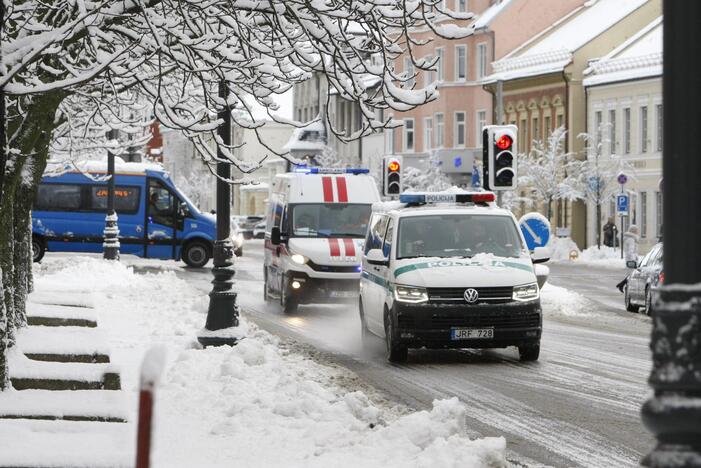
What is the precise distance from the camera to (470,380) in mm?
14883

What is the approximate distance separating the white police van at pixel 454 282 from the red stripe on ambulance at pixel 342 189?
7945 mm

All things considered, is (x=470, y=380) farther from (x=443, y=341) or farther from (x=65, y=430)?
(x=65, y=430)

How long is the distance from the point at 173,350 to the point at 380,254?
272 cm

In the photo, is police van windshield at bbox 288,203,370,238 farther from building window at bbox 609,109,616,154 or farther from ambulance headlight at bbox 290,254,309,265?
building window at bbox 609,109,616,154

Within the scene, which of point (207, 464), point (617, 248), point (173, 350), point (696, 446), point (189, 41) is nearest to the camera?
point (696, 446)

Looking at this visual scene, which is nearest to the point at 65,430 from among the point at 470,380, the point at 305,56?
the point at 305,56

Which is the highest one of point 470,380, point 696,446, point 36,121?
point 36,121

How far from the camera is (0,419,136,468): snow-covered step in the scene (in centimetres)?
795

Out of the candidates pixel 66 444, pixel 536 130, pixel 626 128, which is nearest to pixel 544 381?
pixel 66 444

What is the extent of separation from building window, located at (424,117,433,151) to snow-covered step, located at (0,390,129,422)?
253 ft

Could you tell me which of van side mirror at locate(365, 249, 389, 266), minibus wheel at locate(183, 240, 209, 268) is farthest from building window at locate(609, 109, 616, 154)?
van side mirror at locate(365, 249, 389, 266)

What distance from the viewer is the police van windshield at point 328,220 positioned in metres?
25.8

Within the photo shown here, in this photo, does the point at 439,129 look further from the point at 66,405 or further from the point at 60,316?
the point at 66,405

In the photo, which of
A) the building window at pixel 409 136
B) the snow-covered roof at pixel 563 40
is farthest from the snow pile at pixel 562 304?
the building window at pixel 409 136
